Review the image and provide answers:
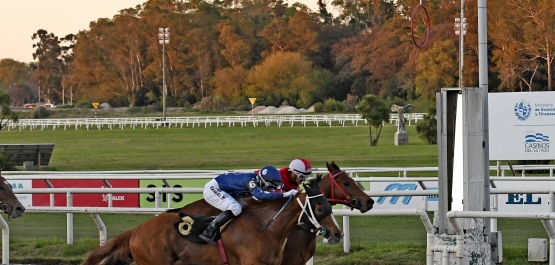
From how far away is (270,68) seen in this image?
2435 inches

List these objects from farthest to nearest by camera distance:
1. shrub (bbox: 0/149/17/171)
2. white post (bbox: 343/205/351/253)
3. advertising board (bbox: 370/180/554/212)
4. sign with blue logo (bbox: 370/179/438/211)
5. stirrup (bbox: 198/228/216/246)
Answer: shrub (bbox: 0/149/17/171) < sign with blue logo (bbox: 370/179/438/211) < advertising board (bbox: 370/180/554/212) < white post (bbox: 343/205/351/253) < stirrup (bbox: 198/228/216/246)

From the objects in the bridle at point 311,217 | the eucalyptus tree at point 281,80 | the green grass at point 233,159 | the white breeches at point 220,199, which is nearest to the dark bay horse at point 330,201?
the bridle at point 311,217

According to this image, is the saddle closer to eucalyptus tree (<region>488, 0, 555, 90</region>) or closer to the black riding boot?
the black riding boot

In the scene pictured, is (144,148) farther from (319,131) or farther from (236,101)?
(236,101)

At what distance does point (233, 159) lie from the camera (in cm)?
2705

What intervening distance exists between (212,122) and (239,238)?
38927 millimetres

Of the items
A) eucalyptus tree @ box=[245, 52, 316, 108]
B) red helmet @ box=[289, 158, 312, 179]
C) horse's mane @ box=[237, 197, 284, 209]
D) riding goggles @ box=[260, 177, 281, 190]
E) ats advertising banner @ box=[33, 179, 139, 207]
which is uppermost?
eucalyptus tree @ box=[245, 52, 316, 108]

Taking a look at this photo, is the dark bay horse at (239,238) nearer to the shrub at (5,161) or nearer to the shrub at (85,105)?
the shrub at (5,161)

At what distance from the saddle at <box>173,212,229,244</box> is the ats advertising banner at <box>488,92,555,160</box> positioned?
675 centimetres

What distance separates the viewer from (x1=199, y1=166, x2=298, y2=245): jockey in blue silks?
6715 millimetres

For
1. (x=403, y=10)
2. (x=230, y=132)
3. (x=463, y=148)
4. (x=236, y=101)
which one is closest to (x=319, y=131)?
(x=230, y=132)

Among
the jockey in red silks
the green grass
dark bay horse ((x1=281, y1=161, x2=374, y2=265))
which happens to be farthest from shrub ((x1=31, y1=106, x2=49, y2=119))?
dark bay horse ((x1=281, y1=161, x2=374, y2=265))

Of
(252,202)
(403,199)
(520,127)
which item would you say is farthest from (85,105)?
(252,202)

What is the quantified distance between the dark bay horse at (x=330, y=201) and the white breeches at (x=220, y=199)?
1.57 ft
